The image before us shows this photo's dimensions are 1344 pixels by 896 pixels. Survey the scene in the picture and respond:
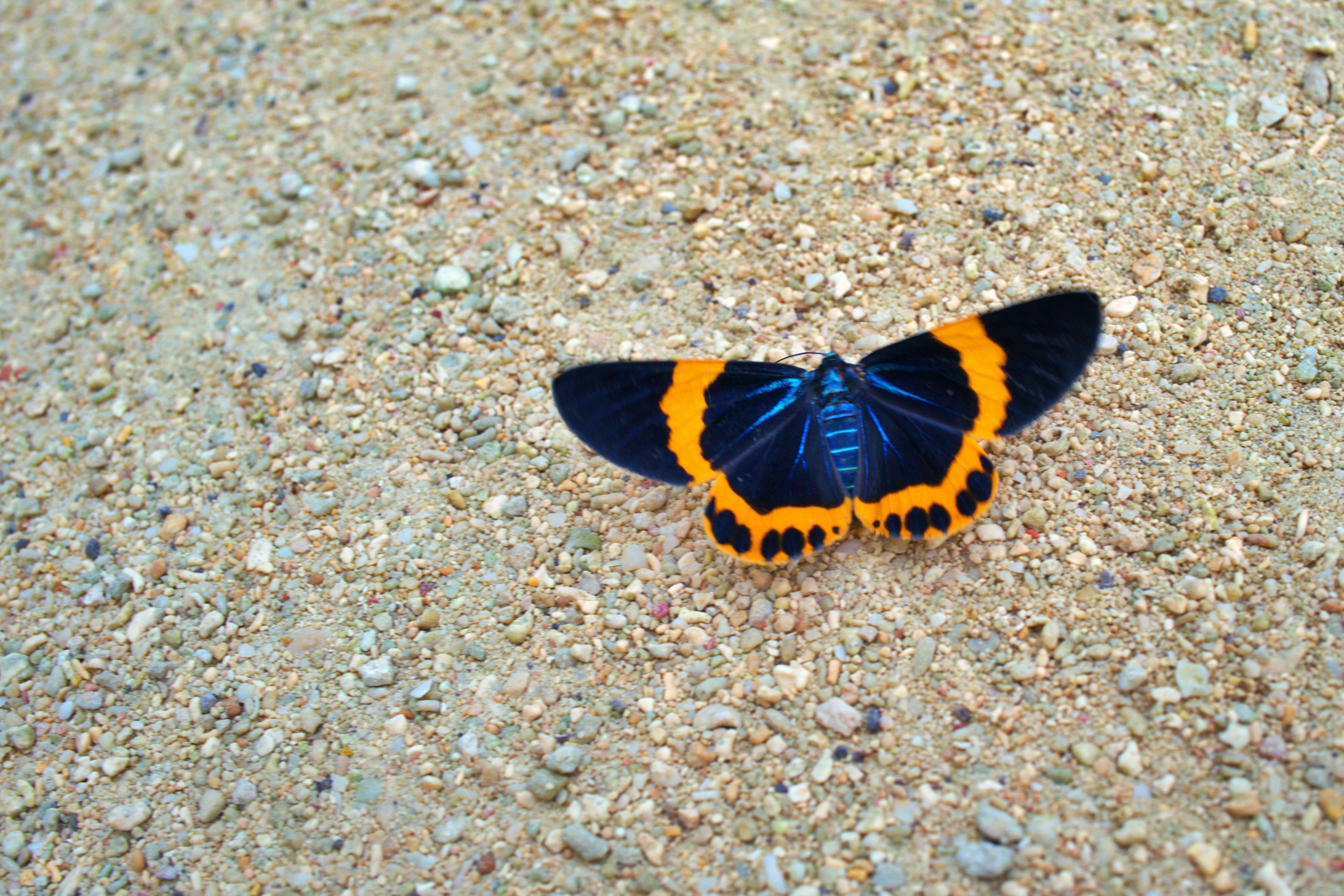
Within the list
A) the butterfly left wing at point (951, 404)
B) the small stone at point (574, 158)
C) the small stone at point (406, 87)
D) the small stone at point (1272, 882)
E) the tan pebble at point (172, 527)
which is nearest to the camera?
the small stone at point (1272, 882)

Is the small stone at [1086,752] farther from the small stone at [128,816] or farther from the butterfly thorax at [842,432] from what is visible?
the small stone at [128,816]

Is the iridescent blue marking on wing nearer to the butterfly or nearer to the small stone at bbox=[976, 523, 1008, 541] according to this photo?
the butterfly

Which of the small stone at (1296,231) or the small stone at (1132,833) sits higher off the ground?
the small stone at (1296,231)

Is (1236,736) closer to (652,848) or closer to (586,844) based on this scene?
(652,848)

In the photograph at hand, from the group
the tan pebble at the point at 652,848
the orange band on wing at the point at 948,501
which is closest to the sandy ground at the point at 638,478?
the tan pebble at the point at 652,848

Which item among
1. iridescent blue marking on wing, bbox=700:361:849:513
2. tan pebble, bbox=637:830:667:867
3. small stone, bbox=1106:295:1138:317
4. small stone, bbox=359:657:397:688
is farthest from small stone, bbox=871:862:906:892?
small stone, bbox=1106:295:1138:317

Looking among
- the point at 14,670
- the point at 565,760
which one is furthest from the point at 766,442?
the point at 14,670
